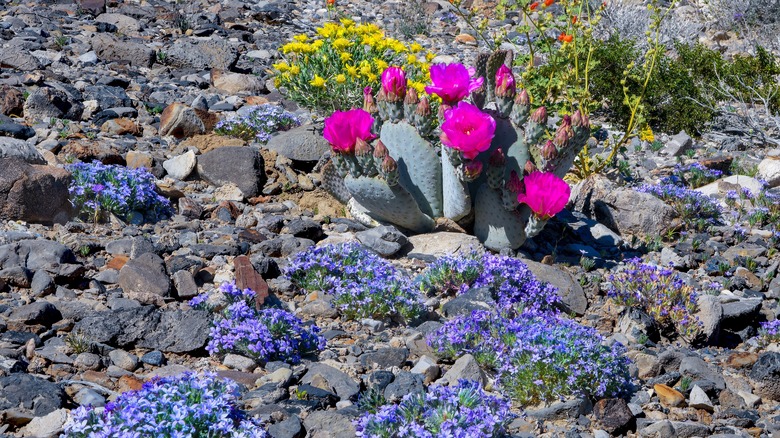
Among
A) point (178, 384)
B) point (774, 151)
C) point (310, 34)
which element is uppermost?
point (178, 384)

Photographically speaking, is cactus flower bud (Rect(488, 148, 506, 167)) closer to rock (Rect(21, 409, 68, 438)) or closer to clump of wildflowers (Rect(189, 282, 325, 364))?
clump of wildflowers (Rect(189, 282, 325, 364))

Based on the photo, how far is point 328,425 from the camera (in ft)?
12.4

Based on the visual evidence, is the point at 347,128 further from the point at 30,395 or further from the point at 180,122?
the point at 180,122

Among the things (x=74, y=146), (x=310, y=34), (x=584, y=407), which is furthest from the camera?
(x=310, y=34)

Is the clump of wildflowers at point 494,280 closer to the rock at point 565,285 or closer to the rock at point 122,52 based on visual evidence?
the rock at point 565,285

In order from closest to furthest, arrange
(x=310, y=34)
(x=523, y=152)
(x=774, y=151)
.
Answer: (x=523, y=152) < (x=774, y=151) < (x=310, y=34)

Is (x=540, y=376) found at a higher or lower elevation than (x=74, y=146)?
higher

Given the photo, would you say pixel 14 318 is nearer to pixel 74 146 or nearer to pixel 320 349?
pixel 320 349

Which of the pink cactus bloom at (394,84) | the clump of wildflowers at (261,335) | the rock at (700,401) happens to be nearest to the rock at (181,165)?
the pink cactus bloom at (394,84)

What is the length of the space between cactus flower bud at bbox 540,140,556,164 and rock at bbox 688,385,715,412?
6.48 ft

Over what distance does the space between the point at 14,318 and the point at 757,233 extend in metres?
5.77

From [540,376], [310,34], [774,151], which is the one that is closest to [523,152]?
[540,376]

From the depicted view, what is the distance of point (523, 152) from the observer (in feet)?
20.2

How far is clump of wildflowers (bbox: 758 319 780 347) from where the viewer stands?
538 cm
